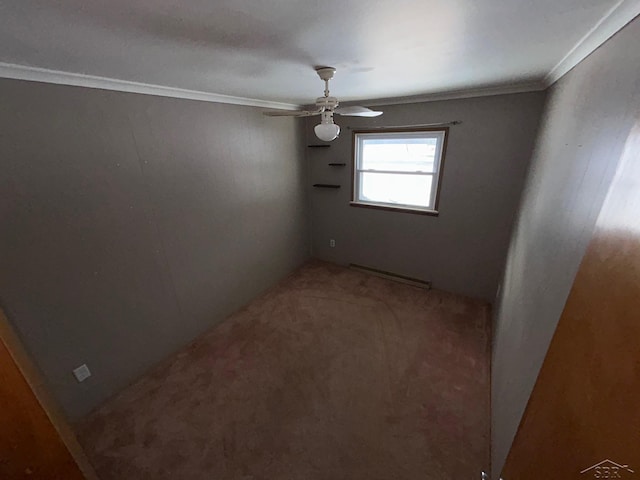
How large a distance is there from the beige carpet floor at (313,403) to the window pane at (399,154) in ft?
5.73

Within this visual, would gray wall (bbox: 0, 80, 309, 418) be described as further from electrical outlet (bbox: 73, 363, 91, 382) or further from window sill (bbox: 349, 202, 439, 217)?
window sill (bbox: 349, 202, 439, 217)

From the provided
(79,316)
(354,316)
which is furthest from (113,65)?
(354,316)

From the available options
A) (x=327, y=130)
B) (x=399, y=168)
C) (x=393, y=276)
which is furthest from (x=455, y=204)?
(x=327, y=130)

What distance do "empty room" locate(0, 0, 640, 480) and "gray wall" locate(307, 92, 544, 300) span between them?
0.07ft

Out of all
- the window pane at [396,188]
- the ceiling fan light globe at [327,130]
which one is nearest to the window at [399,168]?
the window pane at [396,188]

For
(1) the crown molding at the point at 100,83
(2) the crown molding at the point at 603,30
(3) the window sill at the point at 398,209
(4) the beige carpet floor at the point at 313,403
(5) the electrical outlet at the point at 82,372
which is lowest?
(4) the beige carpet floor at the point at 313,403

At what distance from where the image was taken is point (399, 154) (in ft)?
10.7

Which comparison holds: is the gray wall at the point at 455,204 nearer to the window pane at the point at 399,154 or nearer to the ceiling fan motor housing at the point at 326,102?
the window pane at the point at 399,154

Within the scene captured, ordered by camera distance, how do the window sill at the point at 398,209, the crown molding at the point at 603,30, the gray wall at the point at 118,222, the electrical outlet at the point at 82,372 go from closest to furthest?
the crown molding at the point at 603,30 < the gray wall at the point at 118,222 < the electrical outlet at the point at 82,372 < the window sill at the point at 398,209

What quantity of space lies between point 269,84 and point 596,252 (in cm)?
220

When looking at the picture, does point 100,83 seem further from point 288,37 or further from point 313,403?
point 313,403

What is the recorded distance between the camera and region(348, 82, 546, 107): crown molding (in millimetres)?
2330

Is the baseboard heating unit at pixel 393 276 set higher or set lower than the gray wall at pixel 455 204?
lower

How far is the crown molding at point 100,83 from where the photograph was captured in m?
1.41
